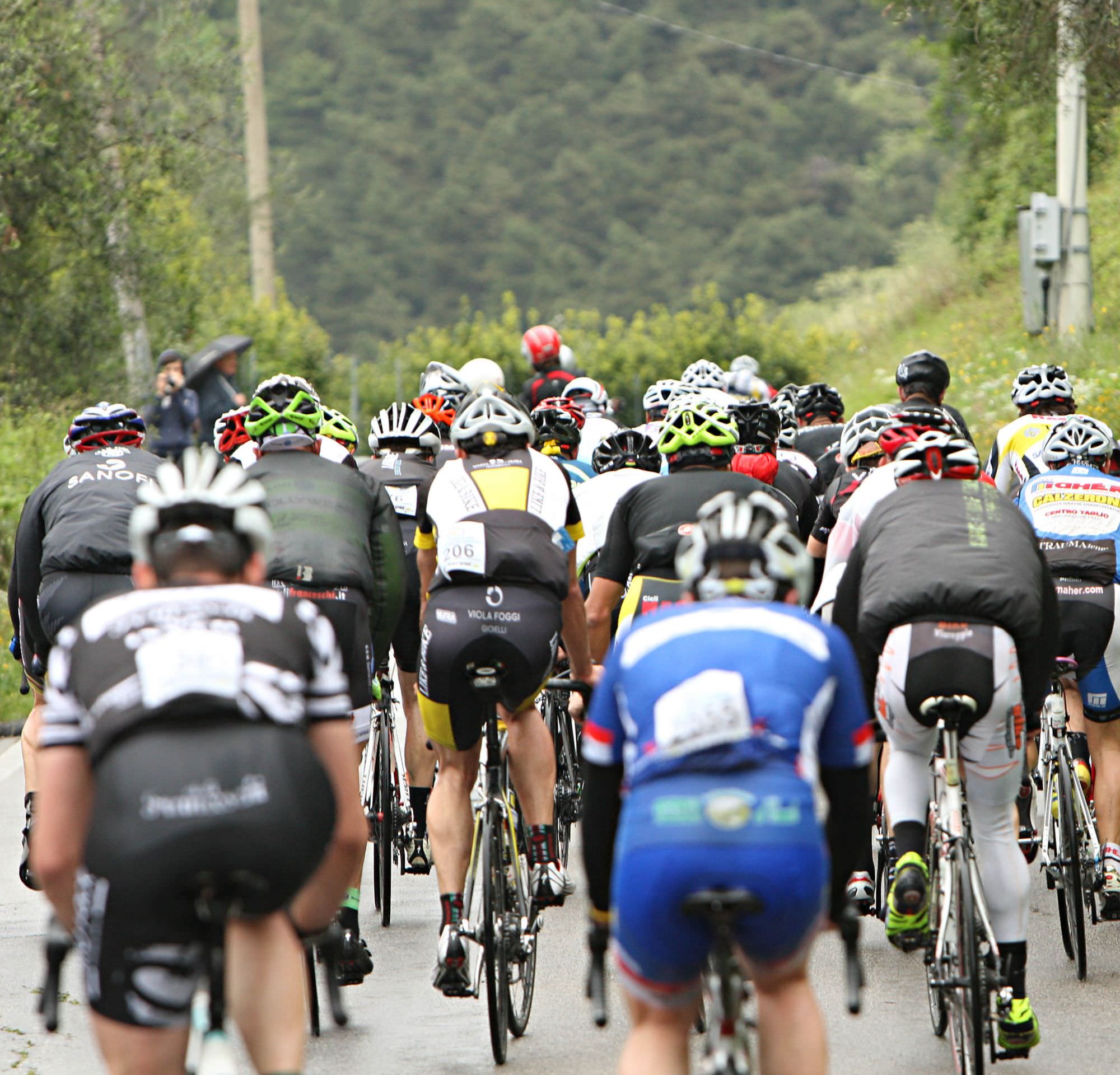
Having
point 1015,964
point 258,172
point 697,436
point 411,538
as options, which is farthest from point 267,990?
point 258,172

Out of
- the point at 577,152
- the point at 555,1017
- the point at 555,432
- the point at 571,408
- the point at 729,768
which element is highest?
the point at 577,152

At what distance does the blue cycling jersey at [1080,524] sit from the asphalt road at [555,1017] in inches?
60.7

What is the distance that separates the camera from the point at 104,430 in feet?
28.9

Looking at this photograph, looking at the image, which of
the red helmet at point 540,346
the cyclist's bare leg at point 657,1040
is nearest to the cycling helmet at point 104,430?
the cyclist's bare leg at point 657,1040

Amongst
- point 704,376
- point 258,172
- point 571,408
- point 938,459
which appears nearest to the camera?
point 938,459

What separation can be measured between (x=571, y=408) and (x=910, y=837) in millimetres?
6456

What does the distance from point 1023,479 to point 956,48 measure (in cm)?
1323

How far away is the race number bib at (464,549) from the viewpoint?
6.93 m

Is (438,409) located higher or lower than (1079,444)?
higher

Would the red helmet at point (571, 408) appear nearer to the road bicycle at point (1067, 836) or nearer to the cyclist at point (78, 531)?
the cyclist at point (78, 531)

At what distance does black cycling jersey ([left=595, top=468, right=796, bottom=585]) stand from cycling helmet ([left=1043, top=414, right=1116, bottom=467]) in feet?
5.17

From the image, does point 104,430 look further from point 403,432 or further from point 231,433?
point 403,432

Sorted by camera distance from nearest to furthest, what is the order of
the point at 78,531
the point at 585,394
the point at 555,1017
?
the point at 555,1017 < the point at 78,531 < the point at 585,394

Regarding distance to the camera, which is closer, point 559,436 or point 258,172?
point 559,436
